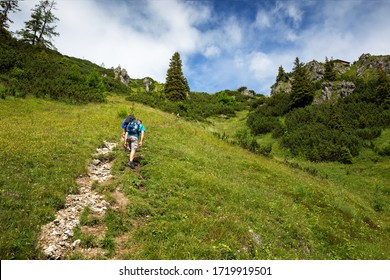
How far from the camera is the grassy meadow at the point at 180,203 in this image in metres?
6.96

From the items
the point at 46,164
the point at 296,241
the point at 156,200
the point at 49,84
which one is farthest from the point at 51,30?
the point at 296,241

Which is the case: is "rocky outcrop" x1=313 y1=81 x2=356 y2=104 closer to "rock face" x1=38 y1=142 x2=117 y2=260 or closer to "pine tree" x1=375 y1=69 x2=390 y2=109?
"pine tree" x1=375 y1=69 x2=390 y2=109

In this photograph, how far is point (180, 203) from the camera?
9.38 m

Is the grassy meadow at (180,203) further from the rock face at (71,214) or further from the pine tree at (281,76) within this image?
the pine tree at (281,76)

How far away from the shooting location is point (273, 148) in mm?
32531

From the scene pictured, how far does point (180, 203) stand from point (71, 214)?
360cm

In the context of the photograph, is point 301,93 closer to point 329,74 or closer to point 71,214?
point 329,74

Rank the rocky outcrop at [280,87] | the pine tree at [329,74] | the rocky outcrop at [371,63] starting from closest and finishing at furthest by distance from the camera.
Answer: the rocky outcrop at [371,63], the pine tree at [329,74], the rocky outcrop at [280,87]

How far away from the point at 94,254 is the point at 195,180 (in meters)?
6.02

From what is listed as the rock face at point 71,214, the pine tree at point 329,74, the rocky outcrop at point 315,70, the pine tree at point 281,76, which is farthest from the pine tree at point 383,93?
the rock face at point 71,214

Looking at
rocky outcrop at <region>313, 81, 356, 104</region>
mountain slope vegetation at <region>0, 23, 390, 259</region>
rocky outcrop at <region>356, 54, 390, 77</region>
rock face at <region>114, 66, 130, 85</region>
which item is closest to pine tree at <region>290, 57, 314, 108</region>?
rocky outcrop at <region>313, 81, 356, 104</region>

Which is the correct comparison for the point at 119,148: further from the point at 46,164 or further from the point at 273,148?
the point at 273,148

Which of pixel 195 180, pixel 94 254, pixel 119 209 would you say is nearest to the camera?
pixel 94 254
